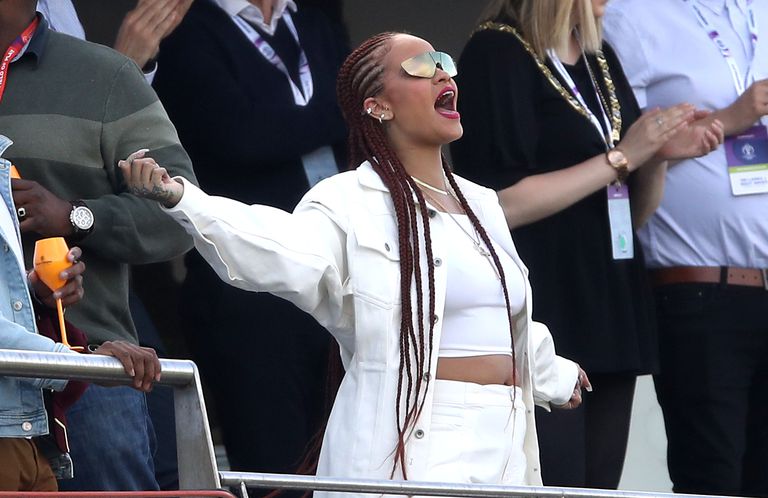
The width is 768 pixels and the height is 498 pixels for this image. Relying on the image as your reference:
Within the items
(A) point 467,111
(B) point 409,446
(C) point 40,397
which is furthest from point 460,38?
(C) point 40,397

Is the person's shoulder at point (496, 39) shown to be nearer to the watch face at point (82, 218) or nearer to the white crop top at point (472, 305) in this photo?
the white crop top at point (472, 305)

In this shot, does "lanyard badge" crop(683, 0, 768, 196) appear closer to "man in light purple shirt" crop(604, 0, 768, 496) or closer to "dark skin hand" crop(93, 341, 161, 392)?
"man in light purple shirt" crop(604, 0, 768, 496)

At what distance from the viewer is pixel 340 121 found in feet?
17.0

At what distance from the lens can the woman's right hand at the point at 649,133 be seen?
5.26 m

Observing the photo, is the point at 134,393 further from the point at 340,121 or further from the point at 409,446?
the point at 340,121

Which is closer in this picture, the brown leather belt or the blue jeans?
the blue jeans

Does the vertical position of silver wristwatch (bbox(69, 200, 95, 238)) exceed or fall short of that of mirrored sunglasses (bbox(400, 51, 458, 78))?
it falls short

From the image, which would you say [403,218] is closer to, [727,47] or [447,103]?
[447,103]

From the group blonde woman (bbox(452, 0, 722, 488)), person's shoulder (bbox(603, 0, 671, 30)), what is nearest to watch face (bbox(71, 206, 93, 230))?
blonde woman (bbox(452, 0, 722, 488))

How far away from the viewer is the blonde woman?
16.8 ft

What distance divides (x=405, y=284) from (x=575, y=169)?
133 cm

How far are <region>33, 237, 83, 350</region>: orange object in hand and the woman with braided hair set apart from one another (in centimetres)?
31

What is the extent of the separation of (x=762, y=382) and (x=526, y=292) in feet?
5.32

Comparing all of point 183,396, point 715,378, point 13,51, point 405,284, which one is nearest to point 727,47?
point 715,378
